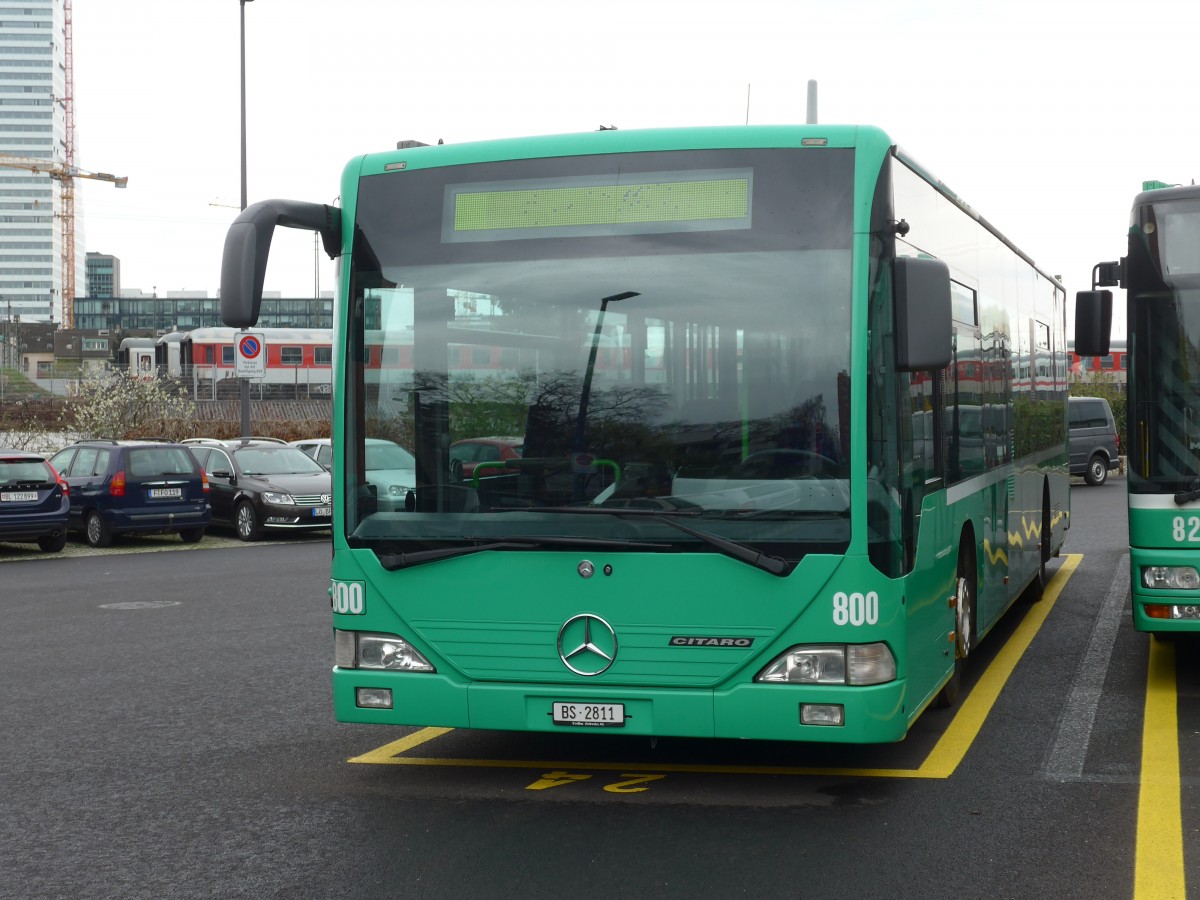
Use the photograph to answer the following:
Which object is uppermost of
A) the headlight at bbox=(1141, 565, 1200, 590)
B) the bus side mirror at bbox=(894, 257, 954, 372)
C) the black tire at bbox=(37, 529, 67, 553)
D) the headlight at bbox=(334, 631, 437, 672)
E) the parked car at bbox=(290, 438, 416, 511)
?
the bus side mirror at bbox=(894, 257, 954, 372)

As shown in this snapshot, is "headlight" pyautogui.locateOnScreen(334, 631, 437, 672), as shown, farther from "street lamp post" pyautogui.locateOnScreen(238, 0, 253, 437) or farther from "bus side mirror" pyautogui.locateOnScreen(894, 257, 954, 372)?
"street lamp post" pyautogui.locateOnScreen(238, 0, 253, 437)

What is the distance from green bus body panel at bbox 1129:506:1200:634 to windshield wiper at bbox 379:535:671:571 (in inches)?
144

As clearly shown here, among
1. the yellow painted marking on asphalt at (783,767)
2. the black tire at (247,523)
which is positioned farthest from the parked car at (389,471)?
the black tire at (247,523)

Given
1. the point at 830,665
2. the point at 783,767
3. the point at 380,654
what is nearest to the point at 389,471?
the point at 380,654

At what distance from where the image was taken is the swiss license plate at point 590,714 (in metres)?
6.32

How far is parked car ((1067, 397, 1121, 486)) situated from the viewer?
34.0 metres

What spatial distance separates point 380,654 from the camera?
22.0 feet

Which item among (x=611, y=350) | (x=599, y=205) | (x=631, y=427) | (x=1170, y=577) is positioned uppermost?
(x=599, y=205)

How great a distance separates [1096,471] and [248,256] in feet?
100.0

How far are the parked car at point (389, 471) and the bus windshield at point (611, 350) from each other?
2cm

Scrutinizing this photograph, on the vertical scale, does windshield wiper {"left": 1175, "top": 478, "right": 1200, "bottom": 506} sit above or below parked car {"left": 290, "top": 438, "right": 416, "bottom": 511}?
below

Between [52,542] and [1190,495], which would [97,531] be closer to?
[52,542]

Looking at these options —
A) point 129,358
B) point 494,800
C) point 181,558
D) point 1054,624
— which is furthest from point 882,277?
point 129,358

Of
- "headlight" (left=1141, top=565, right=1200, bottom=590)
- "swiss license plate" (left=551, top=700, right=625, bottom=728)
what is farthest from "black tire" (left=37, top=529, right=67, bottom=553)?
"swiss license plate" (left=551, top=700, right=625, bottom=728)
